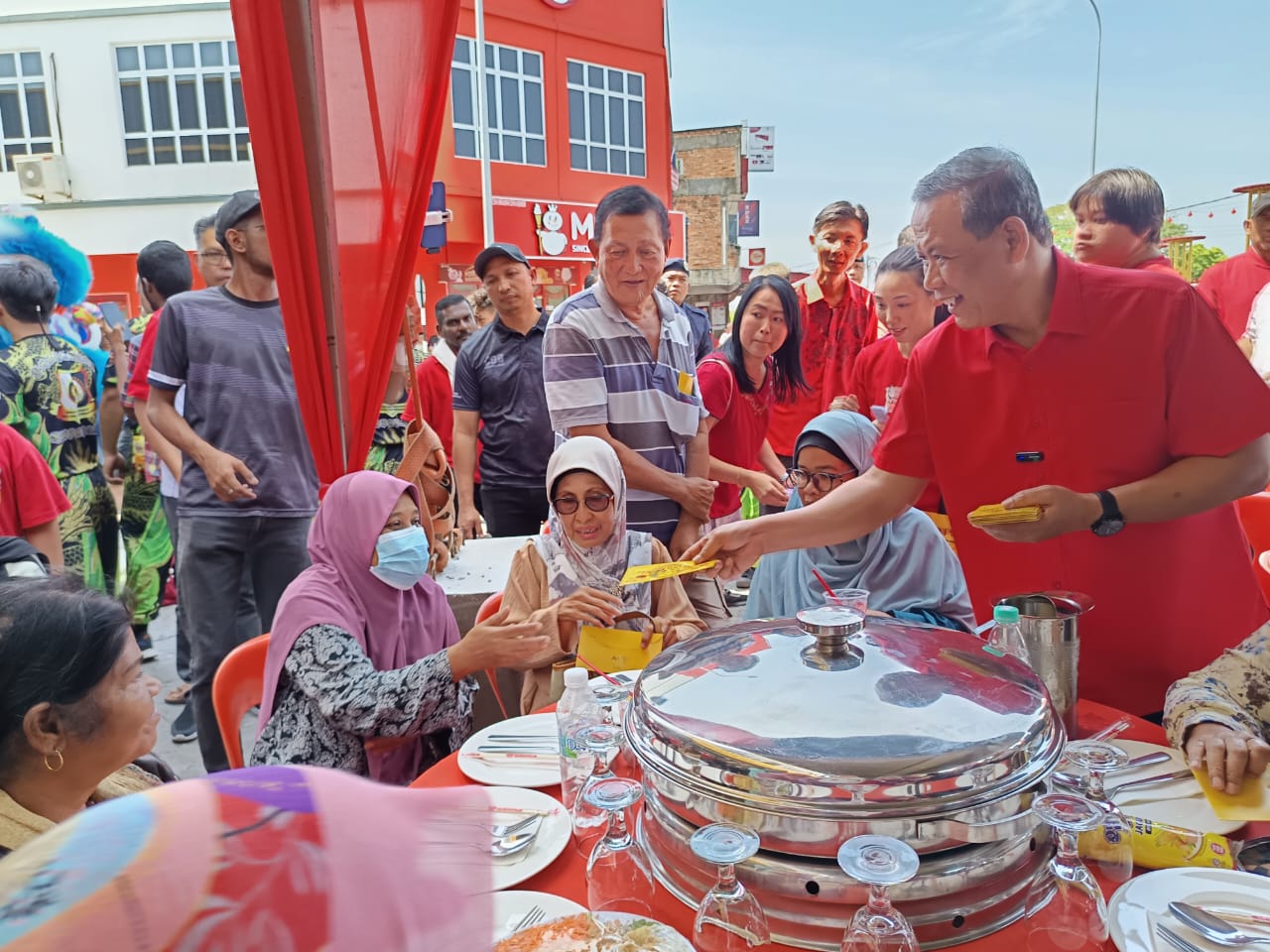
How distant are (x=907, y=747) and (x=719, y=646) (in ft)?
1.27

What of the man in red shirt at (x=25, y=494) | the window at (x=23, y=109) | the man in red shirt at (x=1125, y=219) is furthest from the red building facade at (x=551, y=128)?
the man in red shirt at (x=25, y=494)

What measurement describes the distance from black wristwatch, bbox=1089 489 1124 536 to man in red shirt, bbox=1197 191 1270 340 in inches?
140

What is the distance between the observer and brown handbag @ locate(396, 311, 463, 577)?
9.13 feet

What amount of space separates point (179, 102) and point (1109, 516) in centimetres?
1751

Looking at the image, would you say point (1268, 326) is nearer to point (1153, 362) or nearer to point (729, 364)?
point (729, 364)

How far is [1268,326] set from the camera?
4258mm

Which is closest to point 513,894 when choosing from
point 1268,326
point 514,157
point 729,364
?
point 729,364

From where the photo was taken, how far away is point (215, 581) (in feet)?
9.29

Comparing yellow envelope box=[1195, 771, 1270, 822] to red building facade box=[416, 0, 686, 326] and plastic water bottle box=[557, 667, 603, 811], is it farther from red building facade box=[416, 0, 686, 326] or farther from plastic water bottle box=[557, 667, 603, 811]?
red building facade box=[416, 0, 686, 326]

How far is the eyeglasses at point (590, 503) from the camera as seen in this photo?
2408mm

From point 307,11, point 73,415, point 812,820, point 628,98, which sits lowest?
point 812,820

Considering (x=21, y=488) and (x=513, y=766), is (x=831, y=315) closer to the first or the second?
(x=513, y=766)

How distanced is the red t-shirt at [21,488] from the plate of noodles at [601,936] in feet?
7.90

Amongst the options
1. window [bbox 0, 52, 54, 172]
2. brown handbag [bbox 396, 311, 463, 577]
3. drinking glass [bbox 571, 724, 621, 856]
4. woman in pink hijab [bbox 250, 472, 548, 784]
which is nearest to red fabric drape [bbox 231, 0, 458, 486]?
brown handbag [bbox 396, 311, 463, 577]
